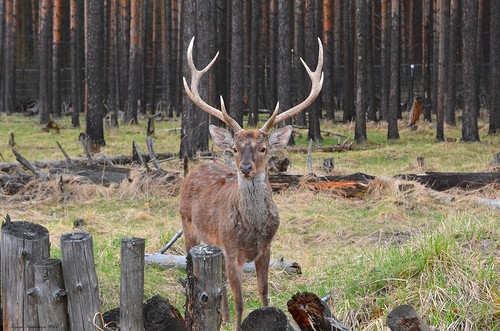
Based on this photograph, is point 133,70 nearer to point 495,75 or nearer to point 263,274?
point 495,75

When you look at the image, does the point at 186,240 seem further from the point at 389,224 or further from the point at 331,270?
the point at 389,224

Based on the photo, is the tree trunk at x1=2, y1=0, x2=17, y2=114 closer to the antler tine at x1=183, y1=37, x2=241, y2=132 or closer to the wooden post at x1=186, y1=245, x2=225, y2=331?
the antler tine at x1=183, y1=37, x2=241, y2=132

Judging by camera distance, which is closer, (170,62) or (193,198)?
(193,198)

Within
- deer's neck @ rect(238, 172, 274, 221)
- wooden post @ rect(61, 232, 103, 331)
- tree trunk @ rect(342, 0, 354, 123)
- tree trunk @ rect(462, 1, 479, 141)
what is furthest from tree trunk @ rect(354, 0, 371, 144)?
wooden post @ rect(61, 232, 103, 331)

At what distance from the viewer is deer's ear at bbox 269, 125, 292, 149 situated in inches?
241

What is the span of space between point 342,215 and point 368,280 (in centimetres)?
380

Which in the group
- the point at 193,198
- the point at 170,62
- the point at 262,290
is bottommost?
the point at 262,290

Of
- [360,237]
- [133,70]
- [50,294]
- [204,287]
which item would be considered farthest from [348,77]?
[50,294]

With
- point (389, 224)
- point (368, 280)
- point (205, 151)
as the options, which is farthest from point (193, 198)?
point (205, 151)

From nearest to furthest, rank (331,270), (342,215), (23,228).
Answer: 1. (23,228)
2. (331,270)
3. (342,215)

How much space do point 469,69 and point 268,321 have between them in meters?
15.3

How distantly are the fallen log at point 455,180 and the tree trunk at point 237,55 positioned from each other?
7441 mm

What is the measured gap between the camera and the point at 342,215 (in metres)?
9.55

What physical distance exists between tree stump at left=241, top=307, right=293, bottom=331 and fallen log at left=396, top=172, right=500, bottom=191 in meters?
7.16
